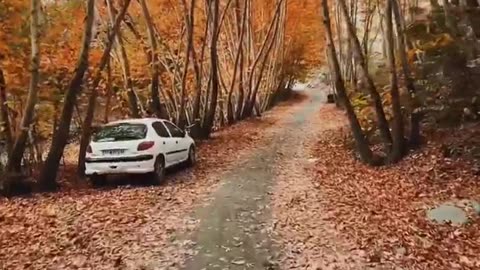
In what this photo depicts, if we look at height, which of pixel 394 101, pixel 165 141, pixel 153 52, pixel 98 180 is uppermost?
pixel 153 52

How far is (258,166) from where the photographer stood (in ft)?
55.9

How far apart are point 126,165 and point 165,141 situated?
150 cm

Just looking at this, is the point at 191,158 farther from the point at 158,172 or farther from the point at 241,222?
the point at 241,222

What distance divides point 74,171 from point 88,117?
2575 mm

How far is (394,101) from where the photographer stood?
1548 centimetres

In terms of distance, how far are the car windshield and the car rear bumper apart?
1.65 ft

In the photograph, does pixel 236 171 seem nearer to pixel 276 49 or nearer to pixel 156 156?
pixel 156 156

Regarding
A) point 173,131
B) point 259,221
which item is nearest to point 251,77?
point 173,131

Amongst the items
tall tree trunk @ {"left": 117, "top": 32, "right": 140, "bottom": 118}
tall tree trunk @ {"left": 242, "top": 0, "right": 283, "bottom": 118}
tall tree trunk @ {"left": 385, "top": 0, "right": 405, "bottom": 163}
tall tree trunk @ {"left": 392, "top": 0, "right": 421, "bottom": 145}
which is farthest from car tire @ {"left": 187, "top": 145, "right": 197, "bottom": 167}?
tall tree trunk @ {"left": 242, "top": 0, "right": 283, "bottom": 118}

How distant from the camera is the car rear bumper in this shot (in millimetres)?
14195

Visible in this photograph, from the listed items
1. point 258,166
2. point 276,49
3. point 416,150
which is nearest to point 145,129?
point 258,166

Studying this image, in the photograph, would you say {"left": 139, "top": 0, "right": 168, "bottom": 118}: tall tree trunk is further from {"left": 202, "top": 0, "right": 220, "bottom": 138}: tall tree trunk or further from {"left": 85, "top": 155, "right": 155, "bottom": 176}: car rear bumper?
{"left": 85, "top": 155, "right": 155, "bottom": 176}: car rear bumper

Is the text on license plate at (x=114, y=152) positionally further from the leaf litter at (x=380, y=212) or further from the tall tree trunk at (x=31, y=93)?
the leaf litter at (x=380, y=212)

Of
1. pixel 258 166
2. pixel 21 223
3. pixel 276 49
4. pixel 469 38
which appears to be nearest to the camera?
pixel 21 223
